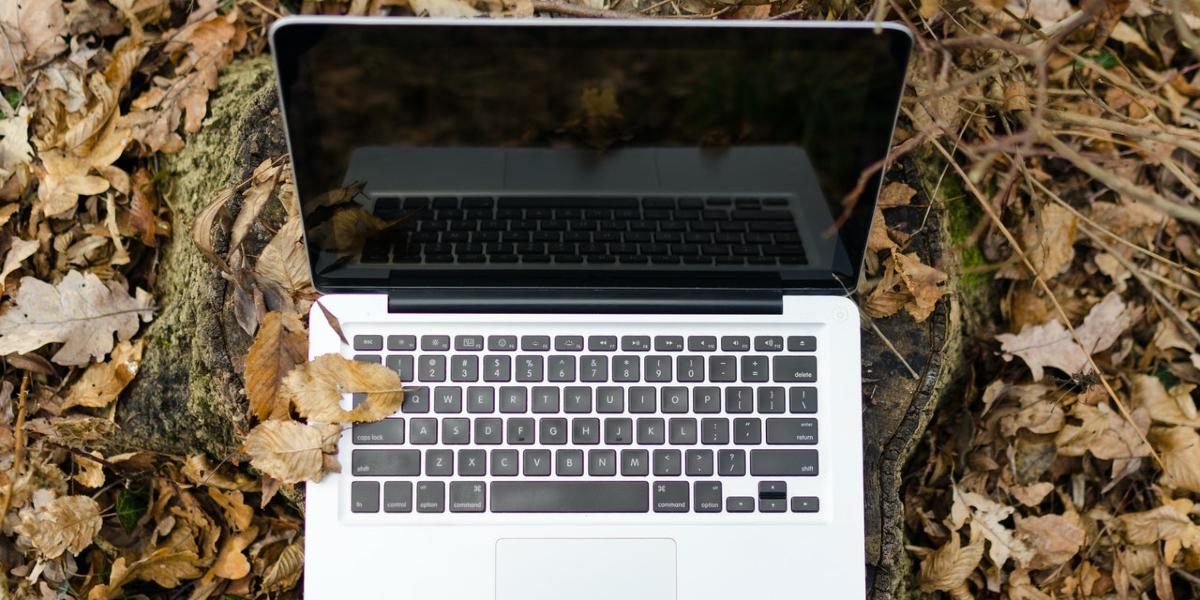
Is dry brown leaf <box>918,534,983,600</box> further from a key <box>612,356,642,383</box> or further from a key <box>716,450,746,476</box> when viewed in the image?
a key <box>612,356,642,383</box>

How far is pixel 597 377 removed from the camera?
186 centimetres

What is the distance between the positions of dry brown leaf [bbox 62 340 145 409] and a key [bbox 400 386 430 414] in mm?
904

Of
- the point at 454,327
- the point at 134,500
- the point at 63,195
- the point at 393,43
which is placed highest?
the point at 393,43

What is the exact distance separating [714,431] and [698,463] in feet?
0.27

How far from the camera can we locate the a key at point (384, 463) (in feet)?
5.94

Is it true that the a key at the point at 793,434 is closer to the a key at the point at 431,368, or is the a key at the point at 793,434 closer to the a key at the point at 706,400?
the a key at the point at 706,400

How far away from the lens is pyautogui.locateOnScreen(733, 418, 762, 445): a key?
6.03 ft

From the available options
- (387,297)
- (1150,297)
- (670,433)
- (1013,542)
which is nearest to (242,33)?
(387,297)

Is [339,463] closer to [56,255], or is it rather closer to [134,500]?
[134,500]

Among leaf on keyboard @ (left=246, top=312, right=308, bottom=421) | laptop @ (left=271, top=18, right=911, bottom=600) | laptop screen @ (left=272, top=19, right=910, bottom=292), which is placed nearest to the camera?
laptop screen @ (left=272, top=19, right=910, bottom=292)

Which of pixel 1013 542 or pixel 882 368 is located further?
pixel 1013 542

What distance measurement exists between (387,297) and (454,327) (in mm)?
170

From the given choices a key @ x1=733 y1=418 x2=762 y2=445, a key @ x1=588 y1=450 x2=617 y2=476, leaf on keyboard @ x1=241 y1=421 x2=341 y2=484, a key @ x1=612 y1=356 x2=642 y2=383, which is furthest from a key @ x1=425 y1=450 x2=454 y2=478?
a key @ x1=733 y1=418 x2=762 y2=445

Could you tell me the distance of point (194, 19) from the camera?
2.44 m
